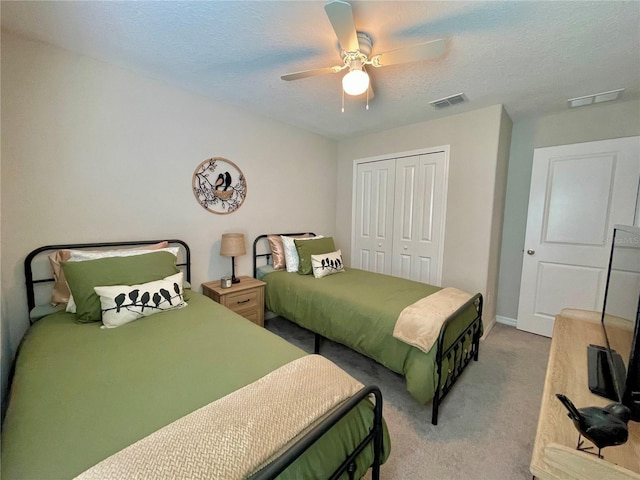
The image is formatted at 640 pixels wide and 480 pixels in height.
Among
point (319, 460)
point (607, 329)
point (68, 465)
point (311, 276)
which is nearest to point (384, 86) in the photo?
point (311, 276)

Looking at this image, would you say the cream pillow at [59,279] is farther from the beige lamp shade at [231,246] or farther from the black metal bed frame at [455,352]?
the black metal bed frame at [455,352]

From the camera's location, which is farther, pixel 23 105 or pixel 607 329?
pixel 23 105

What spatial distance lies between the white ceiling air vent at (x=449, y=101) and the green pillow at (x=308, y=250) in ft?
6.16

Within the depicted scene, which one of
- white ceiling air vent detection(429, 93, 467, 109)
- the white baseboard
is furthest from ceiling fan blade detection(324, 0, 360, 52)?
the white baseboard

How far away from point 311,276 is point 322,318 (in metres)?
0.62

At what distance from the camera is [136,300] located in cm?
163

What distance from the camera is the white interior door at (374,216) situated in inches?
138

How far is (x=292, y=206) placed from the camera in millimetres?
3459

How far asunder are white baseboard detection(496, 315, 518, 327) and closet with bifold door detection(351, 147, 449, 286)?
1.03 m

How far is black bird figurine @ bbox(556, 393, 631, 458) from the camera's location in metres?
0.72

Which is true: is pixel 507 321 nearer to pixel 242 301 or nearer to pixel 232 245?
pixel 242 301

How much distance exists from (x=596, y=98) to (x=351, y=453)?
3.52m

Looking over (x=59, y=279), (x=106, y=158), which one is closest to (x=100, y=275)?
(x=59, y=279)

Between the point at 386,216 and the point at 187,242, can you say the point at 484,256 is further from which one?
the point at 187,242
